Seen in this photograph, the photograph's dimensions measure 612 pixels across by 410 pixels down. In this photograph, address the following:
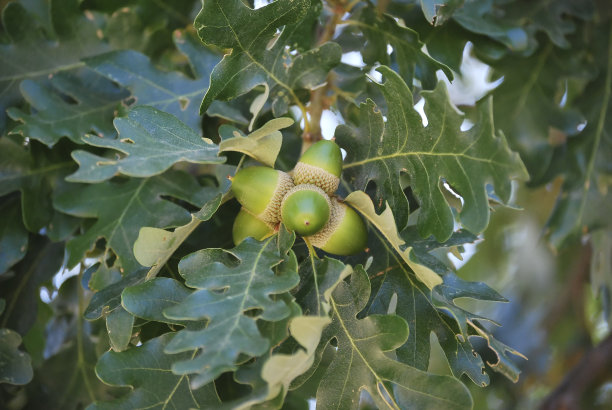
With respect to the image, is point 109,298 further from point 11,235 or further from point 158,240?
point 11,235

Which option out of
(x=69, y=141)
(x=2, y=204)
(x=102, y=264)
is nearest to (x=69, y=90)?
(x=69, y=141)

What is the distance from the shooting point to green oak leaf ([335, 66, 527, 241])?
2.62 ft

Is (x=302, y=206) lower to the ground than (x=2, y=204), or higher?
higher

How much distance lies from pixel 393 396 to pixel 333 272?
0.61 ft

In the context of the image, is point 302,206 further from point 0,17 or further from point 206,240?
point 0,17

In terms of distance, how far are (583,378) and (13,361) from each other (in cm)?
146

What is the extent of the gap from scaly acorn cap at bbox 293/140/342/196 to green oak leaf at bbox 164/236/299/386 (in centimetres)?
11

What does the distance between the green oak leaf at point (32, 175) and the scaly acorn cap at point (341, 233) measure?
55 cm

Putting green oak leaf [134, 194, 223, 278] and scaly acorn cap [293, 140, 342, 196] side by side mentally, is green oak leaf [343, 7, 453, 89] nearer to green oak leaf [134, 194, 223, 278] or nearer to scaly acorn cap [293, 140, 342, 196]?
scaly acorn cap [293, 140, 342, 196]

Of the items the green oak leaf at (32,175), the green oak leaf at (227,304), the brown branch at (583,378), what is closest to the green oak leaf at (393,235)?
the green oak leaf at (227,304)

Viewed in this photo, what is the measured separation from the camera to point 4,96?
123 centimetres

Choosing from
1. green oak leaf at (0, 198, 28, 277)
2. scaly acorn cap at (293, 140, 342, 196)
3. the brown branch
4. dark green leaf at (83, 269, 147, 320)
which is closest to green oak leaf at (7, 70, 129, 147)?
green oak leaf at (0, 198, 28, 277)

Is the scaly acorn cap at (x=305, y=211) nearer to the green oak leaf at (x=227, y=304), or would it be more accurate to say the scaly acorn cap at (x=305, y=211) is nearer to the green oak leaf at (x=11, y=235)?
the green oak leaf at (x=227, y=304)

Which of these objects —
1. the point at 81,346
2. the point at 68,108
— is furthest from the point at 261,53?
the point at 81,346
